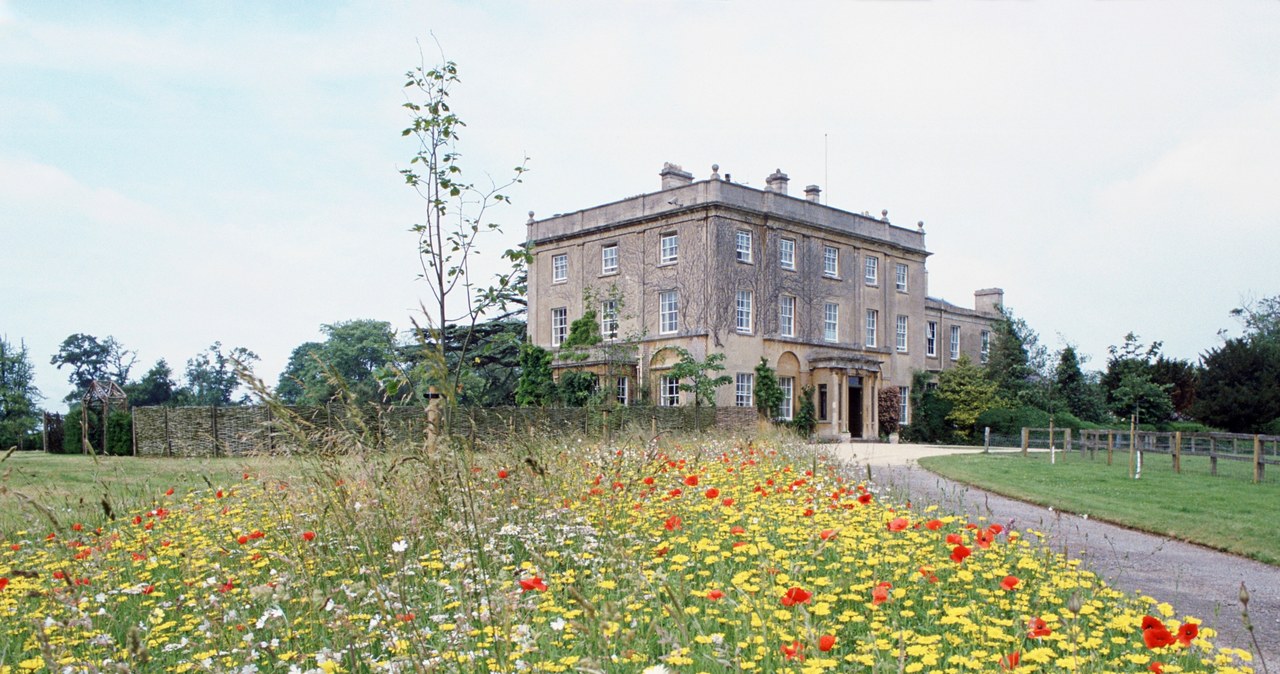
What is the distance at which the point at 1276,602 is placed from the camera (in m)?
6.62

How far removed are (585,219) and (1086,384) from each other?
24046mm

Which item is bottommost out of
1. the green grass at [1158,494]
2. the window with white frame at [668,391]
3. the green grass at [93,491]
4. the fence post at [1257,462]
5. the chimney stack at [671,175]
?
the green grass at [1158,494]

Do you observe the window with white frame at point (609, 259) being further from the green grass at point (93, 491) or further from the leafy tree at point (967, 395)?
the green grass at point (93, 491)

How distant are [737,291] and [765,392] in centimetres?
360

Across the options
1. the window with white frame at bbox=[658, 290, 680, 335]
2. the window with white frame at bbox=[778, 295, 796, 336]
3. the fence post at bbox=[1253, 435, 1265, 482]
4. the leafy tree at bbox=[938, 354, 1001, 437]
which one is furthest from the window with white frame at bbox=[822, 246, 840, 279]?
the fence post at bbox=[1253, 435, 1265, 482]

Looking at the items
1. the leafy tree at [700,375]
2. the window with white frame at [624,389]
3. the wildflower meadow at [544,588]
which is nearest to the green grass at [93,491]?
the wildflower meadow at [544,588]

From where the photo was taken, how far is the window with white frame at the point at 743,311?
3048cm

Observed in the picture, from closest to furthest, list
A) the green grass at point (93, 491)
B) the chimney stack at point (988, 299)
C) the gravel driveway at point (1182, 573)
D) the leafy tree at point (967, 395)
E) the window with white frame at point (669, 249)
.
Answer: the gravel driveway at point (1182, 573) → the green grass at point (93, 491) → the window with white frame at point (669, 249) → the leafy tree at point (967, 395) → the chimney stack at point (988, 299)

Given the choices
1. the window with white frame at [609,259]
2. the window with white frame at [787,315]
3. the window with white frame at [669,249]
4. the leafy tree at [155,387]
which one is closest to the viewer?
the window with white frame at [669,249]

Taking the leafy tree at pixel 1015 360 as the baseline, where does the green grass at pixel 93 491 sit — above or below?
below

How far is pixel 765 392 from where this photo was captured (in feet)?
98.9

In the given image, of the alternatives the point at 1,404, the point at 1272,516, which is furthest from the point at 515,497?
the point at 1,404

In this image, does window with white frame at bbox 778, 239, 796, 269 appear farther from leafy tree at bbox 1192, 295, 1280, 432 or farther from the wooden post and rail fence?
leafy tree at bbox 1192, 295, 1280, 432

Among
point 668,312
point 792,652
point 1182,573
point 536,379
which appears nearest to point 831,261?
point 668,312
